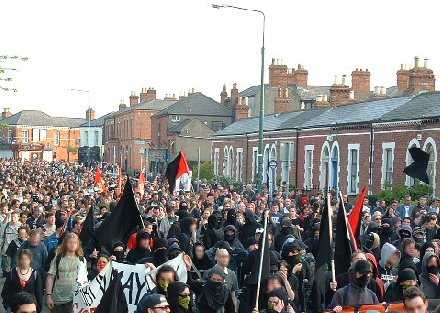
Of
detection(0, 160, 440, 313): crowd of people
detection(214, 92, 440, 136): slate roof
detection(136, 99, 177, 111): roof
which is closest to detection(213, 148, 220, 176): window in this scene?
detection(214, 92, 440, 136): slate roof

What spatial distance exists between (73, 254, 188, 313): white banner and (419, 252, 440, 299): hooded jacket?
299cm

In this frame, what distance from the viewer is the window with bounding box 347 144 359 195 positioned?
38.9 meters

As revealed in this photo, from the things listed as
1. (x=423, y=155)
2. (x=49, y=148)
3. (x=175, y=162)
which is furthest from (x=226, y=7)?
(x=49, y=148)

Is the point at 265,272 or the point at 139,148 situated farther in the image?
the point at 139,148

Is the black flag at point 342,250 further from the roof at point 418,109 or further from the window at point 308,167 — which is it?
the window at point 308,167

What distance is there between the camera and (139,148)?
305ft

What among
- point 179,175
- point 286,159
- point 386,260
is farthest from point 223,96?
point 386,260

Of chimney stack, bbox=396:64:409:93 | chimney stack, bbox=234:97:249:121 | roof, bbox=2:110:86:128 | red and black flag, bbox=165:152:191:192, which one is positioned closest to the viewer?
red and black flag, bbox=165:152:191:192

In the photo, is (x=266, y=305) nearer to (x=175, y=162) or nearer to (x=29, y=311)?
(x=29, y=311)

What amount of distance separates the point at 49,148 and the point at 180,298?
5354 inches

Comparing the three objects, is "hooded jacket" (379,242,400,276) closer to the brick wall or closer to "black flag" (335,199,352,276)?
"black flag" (335,199,352,276)

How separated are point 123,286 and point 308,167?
34013 mm

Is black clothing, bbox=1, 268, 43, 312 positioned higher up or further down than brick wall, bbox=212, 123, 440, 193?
further down

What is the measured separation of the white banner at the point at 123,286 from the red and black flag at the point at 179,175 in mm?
16030
